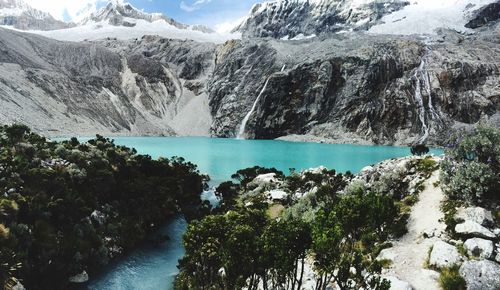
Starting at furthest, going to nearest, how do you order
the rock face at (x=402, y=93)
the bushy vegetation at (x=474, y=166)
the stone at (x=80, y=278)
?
1. the rock face at (x=402, y=93)
2. the stone at (x=80, y=278)
3. the bushy vegetation at (x=474, y=166)

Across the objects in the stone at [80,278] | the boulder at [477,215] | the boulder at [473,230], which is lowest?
the stone at [80,278]

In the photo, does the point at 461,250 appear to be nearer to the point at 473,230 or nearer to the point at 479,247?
the point at 479,247

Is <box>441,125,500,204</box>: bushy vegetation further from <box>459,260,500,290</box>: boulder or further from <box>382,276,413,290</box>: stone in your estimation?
<box>382,276,413,290</box>: stone

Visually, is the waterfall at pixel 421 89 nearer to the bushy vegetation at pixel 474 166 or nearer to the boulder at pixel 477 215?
the bushy vegetation at pixel 474 166

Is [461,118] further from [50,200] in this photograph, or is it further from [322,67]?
[50,200]

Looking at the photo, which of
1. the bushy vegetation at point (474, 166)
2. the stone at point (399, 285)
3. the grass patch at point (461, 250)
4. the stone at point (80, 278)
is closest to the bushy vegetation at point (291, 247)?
the stone at point (399, 285)

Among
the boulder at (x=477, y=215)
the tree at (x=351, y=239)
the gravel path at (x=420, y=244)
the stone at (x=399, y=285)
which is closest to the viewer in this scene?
the tree at (x=351, y=239)

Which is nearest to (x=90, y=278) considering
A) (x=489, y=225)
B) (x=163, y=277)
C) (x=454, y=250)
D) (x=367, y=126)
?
(x=163, y=277)
